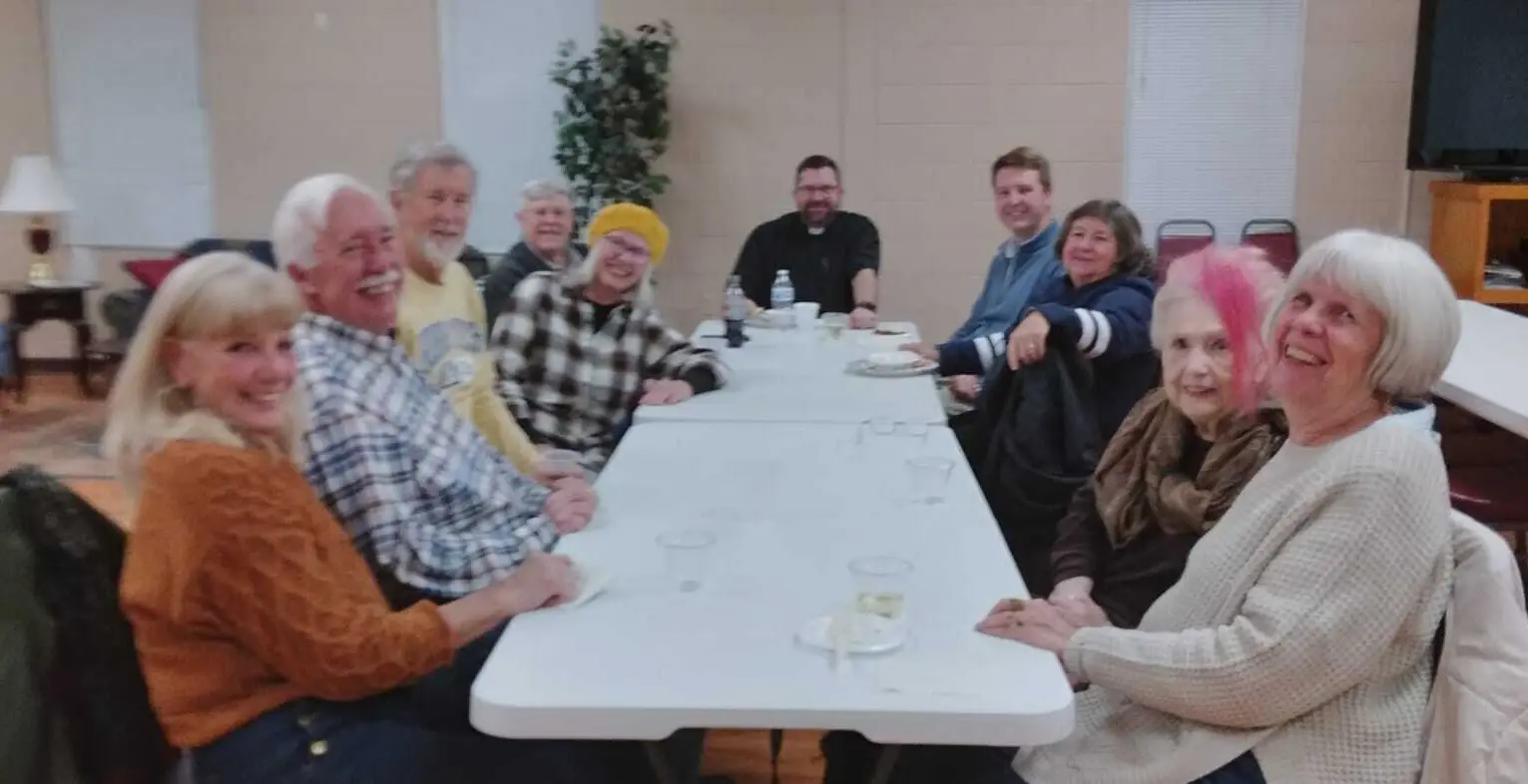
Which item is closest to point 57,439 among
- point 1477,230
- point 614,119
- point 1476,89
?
point 614,119

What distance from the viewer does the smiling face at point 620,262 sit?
310 cm

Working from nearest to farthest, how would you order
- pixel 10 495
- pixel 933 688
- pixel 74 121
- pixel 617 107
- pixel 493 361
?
pixel 933 688
pixel 10 495
pixel 493 361
pixel 617 107
pixel 74 121

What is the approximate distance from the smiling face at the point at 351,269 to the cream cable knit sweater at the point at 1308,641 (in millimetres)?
1159

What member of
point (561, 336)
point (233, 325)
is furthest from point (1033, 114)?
point (233, 325)

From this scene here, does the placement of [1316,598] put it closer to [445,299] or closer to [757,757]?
[757,757]

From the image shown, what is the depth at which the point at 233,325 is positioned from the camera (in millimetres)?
1593

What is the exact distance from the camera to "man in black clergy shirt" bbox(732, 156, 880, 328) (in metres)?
5.36

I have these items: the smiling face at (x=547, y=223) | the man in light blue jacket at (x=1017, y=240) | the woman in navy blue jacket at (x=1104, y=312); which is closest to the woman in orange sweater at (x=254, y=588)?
the woman in navy blue jacket at (x=1104, y=312)

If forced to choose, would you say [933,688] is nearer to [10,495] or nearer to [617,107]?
[10,495]

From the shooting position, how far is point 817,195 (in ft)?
17.5

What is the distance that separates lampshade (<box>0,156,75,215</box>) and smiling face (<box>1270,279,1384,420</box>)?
645cm

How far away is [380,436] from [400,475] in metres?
0.07

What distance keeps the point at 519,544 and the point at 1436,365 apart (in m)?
1.29

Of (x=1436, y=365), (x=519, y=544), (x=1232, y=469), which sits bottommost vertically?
(x=519, y=544)
